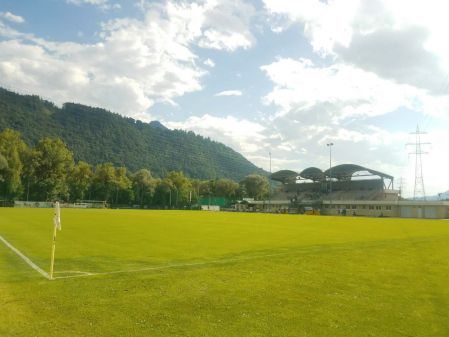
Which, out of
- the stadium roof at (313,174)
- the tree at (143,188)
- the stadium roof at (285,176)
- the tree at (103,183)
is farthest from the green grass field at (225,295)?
the tree at (143,188)

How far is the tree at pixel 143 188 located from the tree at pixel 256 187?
41053 millimetres

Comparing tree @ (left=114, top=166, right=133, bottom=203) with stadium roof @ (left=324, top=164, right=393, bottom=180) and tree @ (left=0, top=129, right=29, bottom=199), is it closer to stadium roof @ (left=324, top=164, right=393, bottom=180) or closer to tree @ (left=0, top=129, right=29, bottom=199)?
tree @ (left=0, top=129, right=29, bottom=199)

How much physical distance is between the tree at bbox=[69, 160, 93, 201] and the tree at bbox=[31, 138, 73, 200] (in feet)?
39.3

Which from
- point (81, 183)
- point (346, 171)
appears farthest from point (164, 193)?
point (346, 171)

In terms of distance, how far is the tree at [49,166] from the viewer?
114 m

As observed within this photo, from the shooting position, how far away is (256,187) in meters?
171

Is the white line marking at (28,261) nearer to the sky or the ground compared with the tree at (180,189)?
nearer to the ground

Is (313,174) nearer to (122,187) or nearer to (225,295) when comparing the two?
(122,187)

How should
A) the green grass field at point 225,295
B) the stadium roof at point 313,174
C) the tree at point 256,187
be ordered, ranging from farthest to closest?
the tree at point 256,187, the stadium roof at point 313,174, the green grass field at point 225,295

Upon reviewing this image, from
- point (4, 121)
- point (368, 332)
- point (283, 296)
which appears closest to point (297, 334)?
point (368, 332)

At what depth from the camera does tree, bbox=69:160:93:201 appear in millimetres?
132375

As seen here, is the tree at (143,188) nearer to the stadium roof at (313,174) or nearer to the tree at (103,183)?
the tree at (103,183)

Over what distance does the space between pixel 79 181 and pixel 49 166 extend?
18.2m

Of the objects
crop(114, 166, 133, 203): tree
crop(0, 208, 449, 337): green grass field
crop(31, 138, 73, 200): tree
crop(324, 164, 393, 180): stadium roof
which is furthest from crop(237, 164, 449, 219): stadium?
crop(0, 208, 449, 337): green grass field
